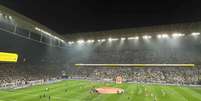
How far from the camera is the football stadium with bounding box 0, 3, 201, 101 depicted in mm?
43438

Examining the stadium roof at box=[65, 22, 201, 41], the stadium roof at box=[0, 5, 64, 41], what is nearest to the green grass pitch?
the stadium roof at box=[0, 5, 64, 41]

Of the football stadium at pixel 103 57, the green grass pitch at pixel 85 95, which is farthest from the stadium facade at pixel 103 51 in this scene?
the green grass pitch at pixel 85 95

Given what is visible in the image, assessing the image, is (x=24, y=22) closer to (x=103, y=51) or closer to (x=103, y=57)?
(x=103, y=57)

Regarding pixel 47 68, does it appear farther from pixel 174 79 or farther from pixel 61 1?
pixel 174 79

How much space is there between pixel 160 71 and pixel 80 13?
33751mm

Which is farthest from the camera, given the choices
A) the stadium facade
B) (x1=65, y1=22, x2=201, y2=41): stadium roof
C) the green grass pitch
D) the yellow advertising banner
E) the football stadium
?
(x1=65, y1=22, x2=201, y2=41): stadium roof

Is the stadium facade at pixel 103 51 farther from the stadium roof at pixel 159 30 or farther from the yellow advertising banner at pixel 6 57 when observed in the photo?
the yellow advertising banner at pixel 6 57

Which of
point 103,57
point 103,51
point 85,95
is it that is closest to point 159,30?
point 103,57

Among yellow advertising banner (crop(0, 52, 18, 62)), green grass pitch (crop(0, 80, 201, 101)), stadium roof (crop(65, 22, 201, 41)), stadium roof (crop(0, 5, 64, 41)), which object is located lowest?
green grass pitch (crop(0, 80, 201, 101))

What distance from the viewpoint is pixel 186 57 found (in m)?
56.6

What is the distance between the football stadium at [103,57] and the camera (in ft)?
143

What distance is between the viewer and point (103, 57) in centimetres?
6738

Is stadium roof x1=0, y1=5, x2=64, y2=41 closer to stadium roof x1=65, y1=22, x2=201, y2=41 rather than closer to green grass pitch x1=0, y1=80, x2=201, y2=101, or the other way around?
green grass pitch x1=0, y1=80, x2=201, y2=101

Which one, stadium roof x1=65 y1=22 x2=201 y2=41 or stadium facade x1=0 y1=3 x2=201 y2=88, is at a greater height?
stadium roof x1=65 y1=22 x2=201 y2=41
